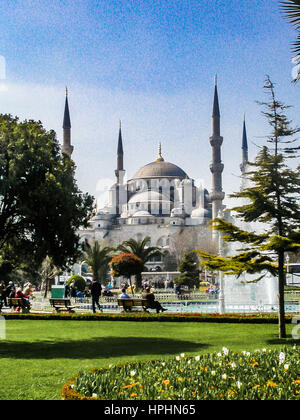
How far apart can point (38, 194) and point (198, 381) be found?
6.24m

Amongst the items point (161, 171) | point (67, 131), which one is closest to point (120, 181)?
point (161, 171)

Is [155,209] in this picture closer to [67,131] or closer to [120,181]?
[120,181]

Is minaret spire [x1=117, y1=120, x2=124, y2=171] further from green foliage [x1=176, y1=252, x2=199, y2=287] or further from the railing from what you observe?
the railing

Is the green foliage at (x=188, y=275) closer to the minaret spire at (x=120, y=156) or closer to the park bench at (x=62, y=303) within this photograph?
the park bench at (x=62, y=303)

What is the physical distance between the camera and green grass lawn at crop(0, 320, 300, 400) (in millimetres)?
5721

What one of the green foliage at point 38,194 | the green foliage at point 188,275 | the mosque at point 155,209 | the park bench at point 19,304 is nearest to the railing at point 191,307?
Result: the park bench at point 19,304

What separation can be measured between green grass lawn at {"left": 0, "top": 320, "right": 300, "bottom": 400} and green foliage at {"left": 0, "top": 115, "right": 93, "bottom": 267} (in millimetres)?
1734

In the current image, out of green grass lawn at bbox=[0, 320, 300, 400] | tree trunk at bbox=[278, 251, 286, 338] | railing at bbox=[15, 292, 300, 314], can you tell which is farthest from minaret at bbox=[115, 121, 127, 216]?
tree trunk at bbox=[278, 251, 286, 338]

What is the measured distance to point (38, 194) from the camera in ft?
32.0
